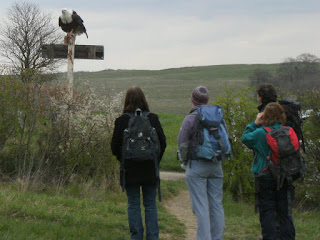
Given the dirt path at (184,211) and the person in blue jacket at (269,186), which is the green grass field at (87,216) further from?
the person in blue jacket at (269,186)

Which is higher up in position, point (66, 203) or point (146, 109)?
point (146, 109)

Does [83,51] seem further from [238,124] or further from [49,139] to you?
→ [238,124]

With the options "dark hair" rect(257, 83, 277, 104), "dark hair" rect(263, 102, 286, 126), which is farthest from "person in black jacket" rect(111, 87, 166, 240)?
"dark hair" rect(257, 83, 277, 104)

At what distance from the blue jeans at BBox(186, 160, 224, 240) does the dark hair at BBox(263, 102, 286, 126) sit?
756mm

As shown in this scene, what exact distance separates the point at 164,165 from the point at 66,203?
7389 millimetres

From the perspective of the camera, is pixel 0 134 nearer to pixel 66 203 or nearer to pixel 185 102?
pixel 66 203

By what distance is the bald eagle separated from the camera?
955cm

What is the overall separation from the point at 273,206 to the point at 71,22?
261 inches

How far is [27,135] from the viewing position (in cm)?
870

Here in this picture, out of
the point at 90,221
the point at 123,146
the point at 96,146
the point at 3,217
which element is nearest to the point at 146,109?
the point at 123,146

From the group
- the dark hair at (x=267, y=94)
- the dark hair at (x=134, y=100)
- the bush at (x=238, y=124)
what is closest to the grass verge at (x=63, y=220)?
the dark hair at (x=134, y=100)

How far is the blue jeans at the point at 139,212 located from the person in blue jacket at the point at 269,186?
4.01 ft

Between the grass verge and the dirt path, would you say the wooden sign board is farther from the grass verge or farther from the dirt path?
the grass verge

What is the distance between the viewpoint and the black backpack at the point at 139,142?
181 inches
